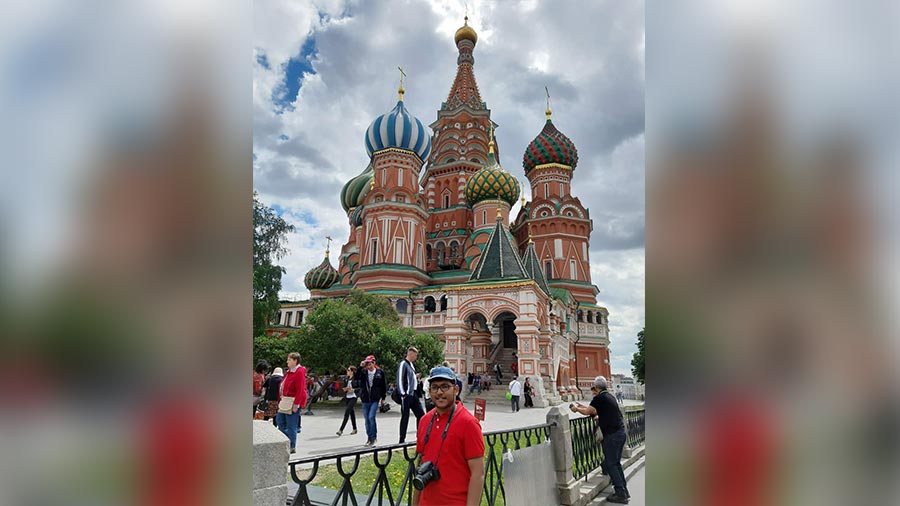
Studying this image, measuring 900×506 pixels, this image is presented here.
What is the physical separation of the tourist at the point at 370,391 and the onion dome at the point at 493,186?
26.0 meters

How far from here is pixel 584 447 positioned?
7.15m

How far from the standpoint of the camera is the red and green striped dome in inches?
1485

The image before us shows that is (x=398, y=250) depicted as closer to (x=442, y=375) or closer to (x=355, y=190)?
(x=355, y=190)

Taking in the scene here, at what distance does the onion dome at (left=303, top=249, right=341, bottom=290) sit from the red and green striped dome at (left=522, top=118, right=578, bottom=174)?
18.7 meters

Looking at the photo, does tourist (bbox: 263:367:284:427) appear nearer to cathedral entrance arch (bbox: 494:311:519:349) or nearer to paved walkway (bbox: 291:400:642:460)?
paved walkway (bbox: 291:400:642:460)

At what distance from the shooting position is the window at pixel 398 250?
31.4 meters

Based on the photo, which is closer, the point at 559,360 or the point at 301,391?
the point at 301,391

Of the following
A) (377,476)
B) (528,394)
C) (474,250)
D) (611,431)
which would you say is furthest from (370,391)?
(474,250)

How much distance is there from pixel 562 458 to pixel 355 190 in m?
39.6

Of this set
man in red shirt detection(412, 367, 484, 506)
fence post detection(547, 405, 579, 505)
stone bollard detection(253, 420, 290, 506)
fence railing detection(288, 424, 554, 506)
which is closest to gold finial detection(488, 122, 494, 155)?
fence railing detection(288, 424, 554, 506)
